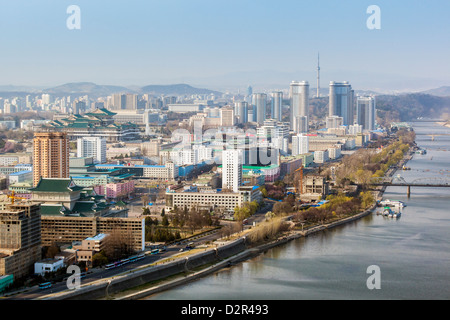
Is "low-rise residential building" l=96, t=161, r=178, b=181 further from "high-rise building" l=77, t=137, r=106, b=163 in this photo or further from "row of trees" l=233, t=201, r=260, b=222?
"row of trees" l=233, t=201, r=260, b=222

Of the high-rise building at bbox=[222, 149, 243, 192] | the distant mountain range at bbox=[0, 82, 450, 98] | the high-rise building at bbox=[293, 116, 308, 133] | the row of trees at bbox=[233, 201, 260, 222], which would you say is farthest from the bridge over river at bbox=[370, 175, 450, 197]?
the distant mountain range at bbox=[0, 82, 450, 98]

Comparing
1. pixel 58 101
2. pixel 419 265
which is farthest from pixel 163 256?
pixel 58 101

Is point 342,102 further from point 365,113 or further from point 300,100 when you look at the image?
point 300,100

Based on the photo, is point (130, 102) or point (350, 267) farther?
point (130, 102)

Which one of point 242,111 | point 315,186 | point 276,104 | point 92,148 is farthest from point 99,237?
point 276,104

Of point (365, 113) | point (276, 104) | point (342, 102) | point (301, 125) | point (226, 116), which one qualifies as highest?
point (342, 102)

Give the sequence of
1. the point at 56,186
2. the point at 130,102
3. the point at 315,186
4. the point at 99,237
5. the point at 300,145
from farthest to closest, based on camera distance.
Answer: the point at 130,102 < the point at 300,145 < the point at 315,186 < the point at 56,186 < the point at 99,237

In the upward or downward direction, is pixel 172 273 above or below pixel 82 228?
below
